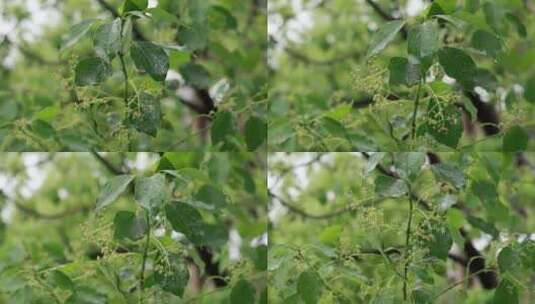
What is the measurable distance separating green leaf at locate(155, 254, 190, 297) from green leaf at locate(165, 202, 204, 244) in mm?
34

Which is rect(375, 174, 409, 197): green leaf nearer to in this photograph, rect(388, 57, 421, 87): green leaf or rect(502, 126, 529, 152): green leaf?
rect(388, 57, 421, 87): green leaf

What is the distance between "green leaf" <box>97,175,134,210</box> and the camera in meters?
0.92

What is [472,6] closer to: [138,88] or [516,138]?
[516,138]

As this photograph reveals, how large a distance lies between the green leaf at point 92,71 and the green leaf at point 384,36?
0.90ft

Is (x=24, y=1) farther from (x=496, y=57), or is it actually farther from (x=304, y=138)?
(x=496, y=57)

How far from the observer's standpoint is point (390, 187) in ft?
3.26

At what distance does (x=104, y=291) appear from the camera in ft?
3.74

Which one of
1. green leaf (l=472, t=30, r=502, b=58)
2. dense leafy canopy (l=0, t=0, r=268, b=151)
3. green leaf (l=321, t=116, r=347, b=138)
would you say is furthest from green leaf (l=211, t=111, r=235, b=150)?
green leaf (l=472, t=30, r=502, b=58)

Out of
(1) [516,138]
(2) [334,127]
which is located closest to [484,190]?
(1) [516,138]

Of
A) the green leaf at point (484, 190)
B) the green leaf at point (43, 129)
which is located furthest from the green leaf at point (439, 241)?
the green leaf at point (43, 129)

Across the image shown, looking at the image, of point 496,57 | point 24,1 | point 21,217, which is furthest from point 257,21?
point 496,57

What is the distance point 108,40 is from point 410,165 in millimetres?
330

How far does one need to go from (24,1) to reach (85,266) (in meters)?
1.47

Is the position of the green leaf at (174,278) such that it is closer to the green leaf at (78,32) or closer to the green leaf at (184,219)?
the green leaf at (184,219)
